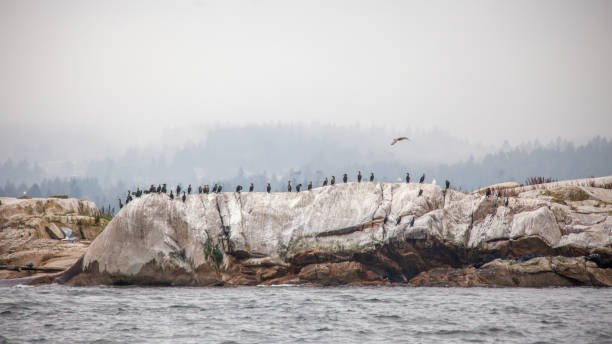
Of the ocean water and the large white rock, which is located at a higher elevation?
the large white rock

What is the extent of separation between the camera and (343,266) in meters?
40.0

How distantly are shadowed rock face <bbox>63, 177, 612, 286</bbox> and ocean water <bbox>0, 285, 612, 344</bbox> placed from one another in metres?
2.78

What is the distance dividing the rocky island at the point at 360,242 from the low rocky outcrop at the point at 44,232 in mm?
6751

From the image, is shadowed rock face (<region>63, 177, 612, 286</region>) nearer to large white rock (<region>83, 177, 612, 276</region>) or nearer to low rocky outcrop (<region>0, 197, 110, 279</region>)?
large white rock (<region>83, 177, 612, 276</region>)

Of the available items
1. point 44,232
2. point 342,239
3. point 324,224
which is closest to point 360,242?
point 342,239

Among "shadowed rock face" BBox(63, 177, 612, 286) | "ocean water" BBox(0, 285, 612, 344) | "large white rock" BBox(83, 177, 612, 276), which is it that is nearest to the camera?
"ocean water" BBox(0, 285, 612, 344)

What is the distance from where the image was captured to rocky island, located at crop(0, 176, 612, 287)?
38781mm

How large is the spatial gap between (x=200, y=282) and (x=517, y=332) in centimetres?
2258

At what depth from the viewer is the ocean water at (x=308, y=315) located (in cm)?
2445

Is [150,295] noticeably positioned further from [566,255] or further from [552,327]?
[566,255]

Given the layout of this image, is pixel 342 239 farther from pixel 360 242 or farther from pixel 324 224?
pixel 324 224

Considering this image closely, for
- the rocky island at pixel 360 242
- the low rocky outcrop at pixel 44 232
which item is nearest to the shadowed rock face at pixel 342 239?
the rocky island at pixel 360 242

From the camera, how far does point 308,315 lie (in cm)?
2886

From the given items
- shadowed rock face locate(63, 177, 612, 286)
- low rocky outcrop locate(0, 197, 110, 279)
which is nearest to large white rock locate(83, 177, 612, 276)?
shadowed rock face locate(63, 177, 612, 286)
